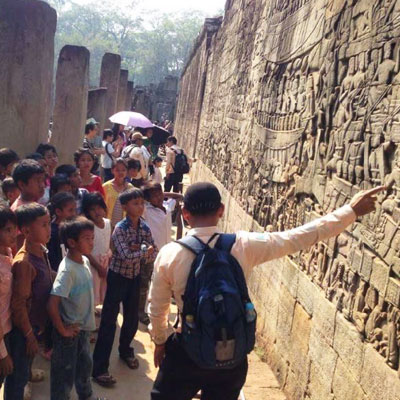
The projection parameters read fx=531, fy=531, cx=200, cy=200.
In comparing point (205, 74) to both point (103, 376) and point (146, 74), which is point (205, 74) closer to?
point (103, 376)

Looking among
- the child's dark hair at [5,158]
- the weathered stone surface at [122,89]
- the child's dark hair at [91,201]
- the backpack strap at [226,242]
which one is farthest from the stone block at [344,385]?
the weathered stone surface at [122,89]

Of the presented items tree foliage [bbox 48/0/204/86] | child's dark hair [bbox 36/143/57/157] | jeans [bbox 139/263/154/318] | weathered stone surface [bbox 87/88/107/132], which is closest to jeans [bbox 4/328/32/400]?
jeans [bbox 139/263/154/318]

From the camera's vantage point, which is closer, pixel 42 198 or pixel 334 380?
pixel 334 380

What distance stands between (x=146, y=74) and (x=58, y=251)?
201ft

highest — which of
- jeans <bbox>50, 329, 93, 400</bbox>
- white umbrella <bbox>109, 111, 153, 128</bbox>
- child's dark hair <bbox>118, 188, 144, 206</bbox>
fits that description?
white umbrella <bbox>109, 111, 153, 128</bbox>

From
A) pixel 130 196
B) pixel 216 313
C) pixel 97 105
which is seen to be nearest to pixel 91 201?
pixel 130 196

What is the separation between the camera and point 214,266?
233 cm

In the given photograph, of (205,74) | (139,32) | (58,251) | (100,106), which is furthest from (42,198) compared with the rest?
(139,32)

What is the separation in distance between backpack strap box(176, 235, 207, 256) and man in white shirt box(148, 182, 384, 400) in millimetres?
21

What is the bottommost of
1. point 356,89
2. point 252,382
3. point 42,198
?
point 252,382

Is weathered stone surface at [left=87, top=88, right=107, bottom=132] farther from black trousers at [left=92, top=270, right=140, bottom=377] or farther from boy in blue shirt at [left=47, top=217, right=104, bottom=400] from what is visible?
boy in blue shirt at [left=47, top=217, right=104, bottom=400]

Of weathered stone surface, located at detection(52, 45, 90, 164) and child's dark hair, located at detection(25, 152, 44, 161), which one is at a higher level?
weathered stone surface, located at detection(52, 45, 90, 164)

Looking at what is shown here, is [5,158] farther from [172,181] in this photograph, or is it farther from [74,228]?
[172,181]

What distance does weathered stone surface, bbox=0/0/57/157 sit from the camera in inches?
215
